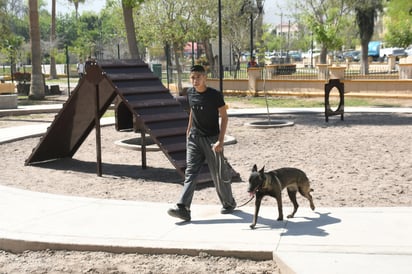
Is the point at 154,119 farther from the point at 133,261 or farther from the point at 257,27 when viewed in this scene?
the point at 257,27

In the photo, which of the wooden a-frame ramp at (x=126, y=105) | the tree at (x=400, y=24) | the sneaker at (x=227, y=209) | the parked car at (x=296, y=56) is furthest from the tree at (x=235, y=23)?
the sneaker at (x=227, y=209)

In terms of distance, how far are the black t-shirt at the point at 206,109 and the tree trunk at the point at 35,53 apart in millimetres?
24517

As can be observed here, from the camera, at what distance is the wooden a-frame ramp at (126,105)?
9.91 meters

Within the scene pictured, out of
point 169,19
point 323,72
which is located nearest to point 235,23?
point 169,19

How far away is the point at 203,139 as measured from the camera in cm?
713

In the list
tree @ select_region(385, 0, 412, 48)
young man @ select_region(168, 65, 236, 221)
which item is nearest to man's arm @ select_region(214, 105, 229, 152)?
young man @ select_region(168, 65, 236, 221)

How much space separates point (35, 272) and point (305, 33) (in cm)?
9203

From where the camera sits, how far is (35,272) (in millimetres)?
5852

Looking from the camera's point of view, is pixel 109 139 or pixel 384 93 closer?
pixel 109 139

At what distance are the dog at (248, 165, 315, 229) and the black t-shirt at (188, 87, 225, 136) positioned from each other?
0.82m

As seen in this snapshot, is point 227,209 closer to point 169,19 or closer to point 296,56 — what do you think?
point 169,19

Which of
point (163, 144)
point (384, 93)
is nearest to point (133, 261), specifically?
point (163, 144)

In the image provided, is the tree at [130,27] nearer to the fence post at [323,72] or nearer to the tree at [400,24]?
the fence post at [323,72]

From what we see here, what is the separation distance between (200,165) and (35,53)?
2501 centimetres
